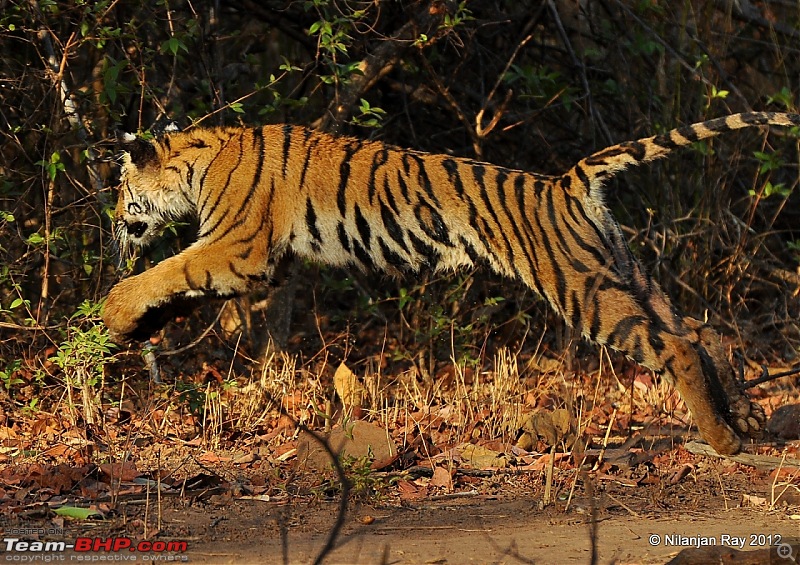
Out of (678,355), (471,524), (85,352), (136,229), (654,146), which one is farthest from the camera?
(136,229)

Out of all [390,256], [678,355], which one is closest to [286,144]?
[390,256]

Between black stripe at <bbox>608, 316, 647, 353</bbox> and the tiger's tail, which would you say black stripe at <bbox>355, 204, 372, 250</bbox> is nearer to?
the tiger's tail

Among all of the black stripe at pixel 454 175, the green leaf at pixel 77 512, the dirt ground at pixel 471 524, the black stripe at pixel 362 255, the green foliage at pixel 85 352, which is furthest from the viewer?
the black stripe at pixel 362 255

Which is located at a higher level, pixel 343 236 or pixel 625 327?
pixel 343 236

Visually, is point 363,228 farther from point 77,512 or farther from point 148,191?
point 77,512

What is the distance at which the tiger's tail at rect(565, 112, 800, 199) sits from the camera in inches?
236

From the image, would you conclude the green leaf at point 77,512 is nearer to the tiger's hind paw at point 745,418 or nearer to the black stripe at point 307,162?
the black stripe at point 307,162

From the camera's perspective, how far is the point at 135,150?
673cm

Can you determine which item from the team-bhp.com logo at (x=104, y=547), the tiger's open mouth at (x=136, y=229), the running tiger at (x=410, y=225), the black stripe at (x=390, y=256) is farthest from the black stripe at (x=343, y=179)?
the team-bhp.com logo at (x=104, y=547)

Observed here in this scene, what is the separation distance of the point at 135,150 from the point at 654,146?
3.07 m

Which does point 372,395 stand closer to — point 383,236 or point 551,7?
point 383,236

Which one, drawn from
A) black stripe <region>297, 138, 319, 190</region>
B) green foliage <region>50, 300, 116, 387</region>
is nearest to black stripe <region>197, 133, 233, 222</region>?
black stripe <region>297, 138, 319, 190</region>

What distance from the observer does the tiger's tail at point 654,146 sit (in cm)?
600

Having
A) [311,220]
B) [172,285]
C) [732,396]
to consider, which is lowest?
[732,396]
